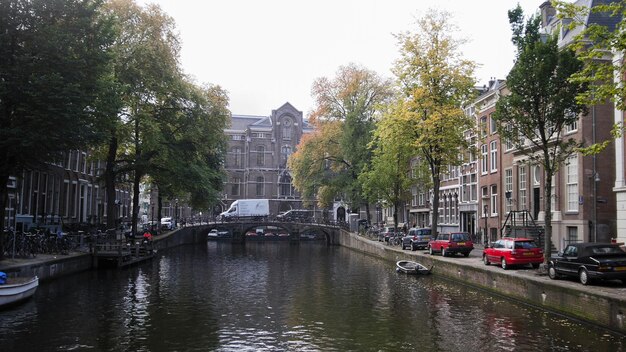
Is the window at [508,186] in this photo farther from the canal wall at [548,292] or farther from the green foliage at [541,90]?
the green foliage at [541,90]

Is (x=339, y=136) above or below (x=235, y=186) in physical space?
above

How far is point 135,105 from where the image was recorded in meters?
39.4

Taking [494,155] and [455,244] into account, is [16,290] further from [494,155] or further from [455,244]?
[494,155]

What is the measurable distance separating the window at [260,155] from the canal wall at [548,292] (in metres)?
74.1

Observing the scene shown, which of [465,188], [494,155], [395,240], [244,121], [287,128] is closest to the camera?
[494,155]

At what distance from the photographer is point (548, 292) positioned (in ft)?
63.8

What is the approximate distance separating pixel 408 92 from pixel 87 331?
26366 millimetres

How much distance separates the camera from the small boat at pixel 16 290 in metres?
18.8

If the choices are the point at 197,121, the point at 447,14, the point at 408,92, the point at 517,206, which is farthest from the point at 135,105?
the point at 517,206

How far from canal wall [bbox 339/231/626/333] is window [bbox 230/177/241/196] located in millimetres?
75478

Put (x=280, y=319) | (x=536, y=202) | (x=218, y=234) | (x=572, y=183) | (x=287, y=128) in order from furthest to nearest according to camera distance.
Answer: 1. (x=287, y=128)
2. (x=218, y=234)
3. (x=536, y=202)
4. (x=572, y=183)
5. (x=280, y=319)

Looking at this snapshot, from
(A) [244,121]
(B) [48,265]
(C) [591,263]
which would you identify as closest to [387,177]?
(B) [48,265]

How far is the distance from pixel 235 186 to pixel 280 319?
8627 cm

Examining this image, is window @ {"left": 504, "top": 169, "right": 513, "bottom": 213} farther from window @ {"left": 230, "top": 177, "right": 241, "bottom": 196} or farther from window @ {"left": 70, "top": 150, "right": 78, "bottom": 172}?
window @ {"left": 230, "top": 177, "right": 241, "bottom": 196}
